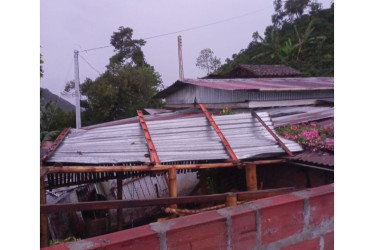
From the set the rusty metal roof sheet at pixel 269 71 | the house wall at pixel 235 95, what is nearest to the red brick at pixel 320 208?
the house wall at pixel 235 95

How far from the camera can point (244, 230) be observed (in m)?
1.46

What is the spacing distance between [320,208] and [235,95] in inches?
237

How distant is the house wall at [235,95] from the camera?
735 centimetres

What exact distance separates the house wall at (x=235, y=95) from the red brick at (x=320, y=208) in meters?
5.65

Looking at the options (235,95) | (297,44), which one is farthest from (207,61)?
(235,95)

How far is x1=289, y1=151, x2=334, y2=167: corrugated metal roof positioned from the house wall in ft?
10.4

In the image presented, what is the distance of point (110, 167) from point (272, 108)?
485 centimetres

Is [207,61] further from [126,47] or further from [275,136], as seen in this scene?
[275,136]

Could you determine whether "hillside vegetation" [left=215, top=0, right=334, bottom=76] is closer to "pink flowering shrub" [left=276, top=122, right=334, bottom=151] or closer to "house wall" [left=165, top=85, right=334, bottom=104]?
"house wall" [left=165, top=85, right=334, bottom=104]

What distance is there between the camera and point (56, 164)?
145 inches

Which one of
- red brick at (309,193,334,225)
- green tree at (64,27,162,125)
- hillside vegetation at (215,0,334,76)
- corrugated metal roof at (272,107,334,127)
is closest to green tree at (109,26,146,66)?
green tree at (64,27,162,125)

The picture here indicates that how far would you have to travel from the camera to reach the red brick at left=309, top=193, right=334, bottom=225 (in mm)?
1659

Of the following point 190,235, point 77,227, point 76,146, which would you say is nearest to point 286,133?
point 76,146

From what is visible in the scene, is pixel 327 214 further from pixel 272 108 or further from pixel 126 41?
pixel 126 41
